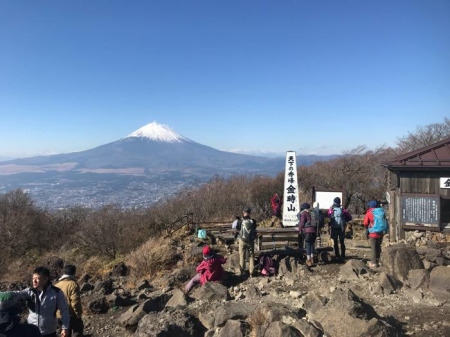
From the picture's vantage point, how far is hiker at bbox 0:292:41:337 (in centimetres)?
284

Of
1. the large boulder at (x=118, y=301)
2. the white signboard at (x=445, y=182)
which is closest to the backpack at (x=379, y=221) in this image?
the white signboard at (x=445, y=182)

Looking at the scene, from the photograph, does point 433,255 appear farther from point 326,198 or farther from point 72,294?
point 72,294

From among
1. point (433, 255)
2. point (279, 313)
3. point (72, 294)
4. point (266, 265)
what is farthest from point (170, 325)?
point (433, 255)

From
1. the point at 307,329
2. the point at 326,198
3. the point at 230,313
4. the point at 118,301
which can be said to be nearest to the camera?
the point at 307,329

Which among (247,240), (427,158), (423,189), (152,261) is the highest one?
(427,158)

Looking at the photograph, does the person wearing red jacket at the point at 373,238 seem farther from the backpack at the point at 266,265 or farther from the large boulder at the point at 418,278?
the backpack at the point at 266,265

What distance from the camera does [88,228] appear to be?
56.3 ft

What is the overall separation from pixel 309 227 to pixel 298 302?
227 centimetres

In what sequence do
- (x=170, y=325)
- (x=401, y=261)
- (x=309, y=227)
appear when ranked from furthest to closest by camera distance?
(x=309, y=227)
(x=401, y=261)
(x=170, y=325)

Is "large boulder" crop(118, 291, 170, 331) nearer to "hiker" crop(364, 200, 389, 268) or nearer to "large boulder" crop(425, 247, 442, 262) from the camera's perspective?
"hiker" crop(364, 200, 389, 268)

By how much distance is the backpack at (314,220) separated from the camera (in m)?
7.68

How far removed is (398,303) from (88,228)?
15.6 metres

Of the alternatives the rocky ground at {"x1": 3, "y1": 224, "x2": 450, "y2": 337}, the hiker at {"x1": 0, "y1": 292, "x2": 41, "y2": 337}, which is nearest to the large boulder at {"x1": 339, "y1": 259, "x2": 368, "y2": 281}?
the rocky ground at {"x1": 3, "y1": 224, "x2": 450, "y2": 337}

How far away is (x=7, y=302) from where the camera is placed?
2.88m
